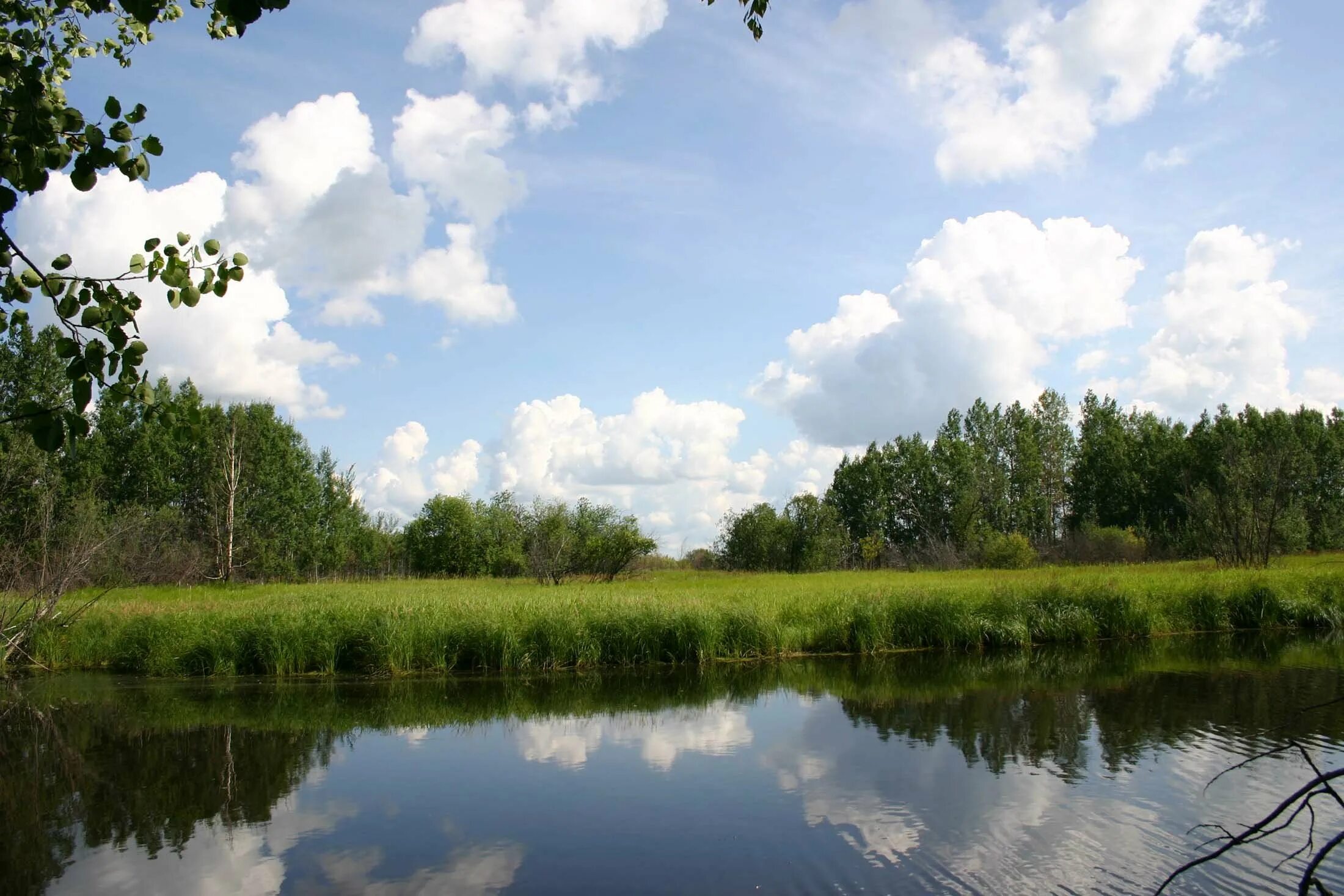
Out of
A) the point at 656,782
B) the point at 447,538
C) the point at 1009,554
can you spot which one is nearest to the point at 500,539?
the point at 447,538

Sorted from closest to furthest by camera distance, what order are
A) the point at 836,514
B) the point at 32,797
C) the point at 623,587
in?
the point at 32,797
the point at 623,587
the point at 836,514

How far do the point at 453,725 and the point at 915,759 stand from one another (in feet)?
23.3

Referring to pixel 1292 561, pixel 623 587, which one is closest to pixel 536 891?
pixel 623 587

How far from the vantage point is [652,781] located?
10.7 metres

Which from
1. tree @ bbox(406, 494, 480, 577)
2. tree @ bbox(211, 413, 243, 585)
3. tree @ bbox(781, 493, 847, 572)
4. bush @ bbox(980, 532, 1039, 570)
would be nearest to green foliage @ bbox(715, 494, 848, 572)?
tree @ bbox(781, 493, 847, 572)

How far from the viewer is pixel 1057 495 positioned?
65.3m

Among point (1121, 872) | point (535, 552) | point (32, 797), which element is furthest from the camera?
point (535, 552)

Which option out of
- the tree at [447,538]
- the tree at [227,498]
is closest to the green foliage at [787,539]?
the tree at [447,538]

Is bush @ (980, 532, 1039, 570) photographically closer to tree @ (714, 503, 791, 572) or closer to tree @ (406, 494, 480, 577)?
tree @ (714, 503, 791, 572)

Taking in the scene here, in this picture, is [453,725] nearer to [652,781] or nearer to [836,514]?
[652,781]

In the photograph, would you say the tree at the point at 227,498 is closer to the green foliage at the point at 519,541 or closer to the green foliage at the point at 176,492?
the green foliage at the point at 176,492

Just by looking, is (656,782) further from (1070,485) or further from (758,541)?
(1070,485)

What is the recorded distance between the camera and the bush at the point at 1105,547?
1891 inches

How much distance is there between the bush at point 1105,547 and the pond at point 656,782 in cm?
3286
